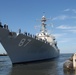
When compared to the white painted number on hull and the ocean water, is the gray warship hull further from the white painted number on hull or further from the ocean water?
the ocean water

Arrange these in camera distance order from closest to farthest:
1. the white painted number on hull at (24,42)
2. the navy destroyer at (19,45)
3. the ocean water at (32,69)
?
the ocean water at (32,69) < the navy destroyer at (19,45) < the white painted number on hull at (24,42)

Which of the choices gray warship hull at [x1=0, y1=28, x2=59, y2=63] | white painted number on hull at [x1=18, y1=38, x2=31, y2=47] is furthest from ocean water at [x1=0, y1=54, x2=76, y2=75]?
white painted number on hull at [x1=18, y1=38, x2=31, y2=47]

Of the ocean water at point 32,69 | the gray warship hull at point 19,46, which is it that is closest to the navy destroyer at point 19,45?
the gray warship hull at point 19,46

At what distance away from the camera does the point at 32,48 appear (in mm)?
37344

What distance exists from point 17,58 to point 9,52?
198 centimetres

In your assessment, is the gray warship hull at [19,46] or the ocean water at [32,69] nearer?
the ocean water at [32,69]

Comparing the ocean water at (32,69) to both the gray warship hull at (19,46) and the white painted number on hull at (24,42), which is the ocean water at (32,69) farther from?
the white painted number on hull at (24,42)

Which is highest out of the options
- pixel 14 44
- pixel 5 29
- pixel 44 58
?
Answer: pixel 5 29

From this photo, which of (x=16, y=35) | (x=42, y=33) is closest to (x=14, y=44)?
(x=16, y=35)

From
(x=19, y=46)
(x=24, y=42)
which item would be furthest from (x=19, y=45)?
(x=24, y=42)

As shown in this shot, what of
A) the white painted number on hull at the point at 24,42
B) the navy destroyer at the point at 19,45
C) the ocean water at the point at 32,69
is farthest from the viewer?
the white painted number on hull at the point at 24,42

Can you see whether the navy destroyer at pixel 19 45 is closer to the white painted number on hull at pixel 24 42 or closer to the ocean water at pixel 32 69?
the white painted number on hull at pixel 24 42

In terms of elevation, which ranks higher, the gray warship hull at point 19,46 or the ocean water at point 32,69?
the gray warship hull at point 19,46

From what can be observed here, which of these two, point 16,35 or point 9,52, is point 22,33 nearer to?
point 16,35
